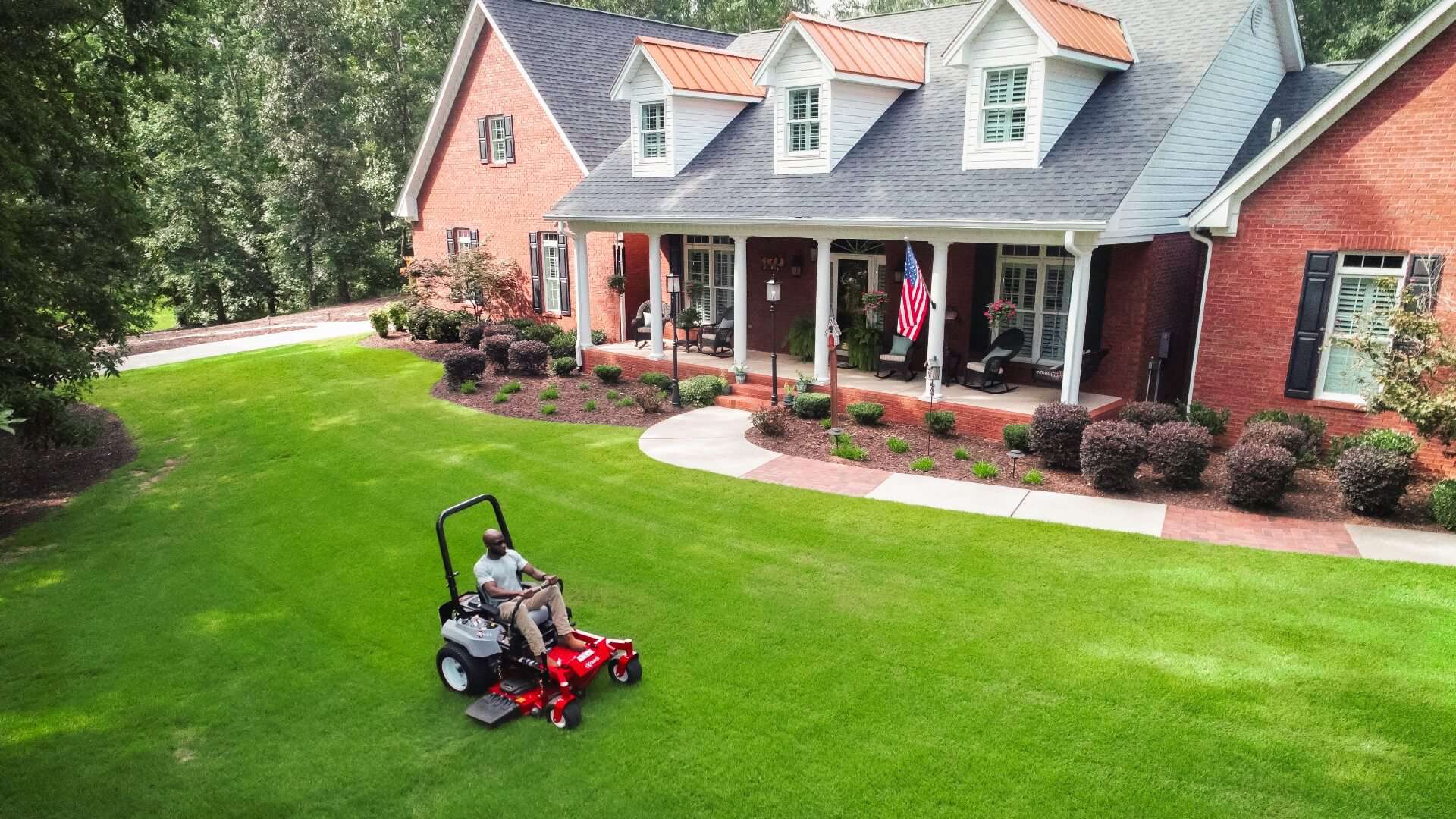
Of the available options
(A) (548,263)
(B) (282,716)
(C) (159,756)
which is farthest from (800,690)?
(A) (548,263)

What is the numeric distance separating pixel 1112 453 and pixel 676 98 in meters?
12.2

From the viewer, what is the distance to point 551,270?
Result: 77.2 ft

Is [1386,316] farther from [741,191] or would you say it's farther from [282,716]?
[282,716]

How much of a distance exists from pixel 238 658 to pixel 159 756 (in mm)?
1460

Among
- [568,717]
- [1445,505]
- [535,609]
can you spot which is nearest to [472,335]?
[535,609]

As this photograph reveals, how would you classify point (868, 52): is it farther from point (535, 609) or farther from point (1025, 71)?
point (535, 609)

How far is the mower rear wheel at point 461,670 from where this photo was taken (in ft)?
23.2

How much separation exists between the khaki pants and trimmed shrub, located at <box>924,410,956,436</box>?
829 centimetres

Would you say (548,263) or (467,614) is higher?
(548,263)

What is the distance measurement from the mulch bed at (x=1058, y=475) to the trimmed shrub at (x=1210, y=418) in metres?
0.36

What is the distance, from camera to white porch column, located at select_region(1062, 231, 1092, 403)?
498 inches

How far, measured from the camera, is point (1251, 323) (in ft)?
42.4

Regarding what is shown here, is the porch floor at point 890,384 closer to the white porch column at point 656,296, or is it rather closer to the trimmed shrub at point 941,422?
the white porch column at point 656,296

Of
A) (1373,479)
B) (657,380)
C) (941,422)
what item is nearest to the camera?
(1373,479)
